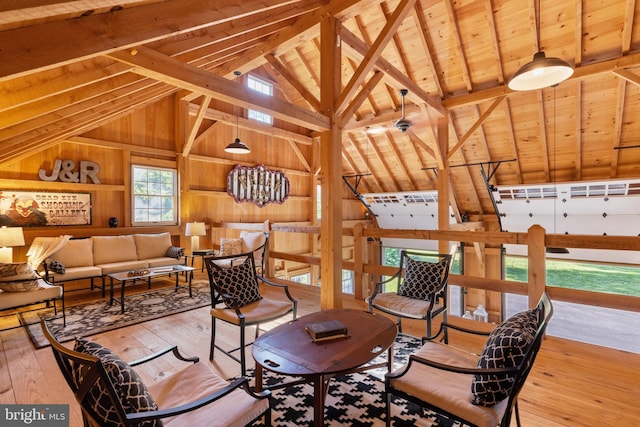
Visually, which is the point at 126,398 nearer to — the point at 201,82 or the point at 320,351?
the point at 320,351

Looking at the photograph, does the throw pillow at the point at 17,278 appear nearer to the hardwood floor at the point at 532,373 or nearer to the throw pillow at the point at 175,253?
the hardwood floor at the point at 532,373

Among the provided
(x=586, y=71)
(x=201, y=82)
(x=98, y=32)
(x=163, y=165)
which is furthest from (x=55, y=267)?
(x=586, y=71)

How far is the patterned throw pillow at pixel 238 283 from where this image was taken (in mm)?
2795

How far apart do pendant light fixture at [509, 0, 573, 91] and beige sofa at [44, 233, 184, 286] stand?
234 inches

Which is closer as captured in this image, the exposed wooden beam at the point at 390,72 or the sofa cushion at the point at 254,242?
the exposed wooden beam at the point at 390,72

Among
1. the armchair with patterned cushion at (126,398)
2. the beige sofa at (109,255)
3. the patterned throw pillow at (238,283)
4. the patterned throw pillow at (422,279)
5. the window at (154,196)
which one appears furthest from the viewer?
the window at (154,196)

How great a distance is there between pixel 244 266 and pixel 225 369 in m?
0.94

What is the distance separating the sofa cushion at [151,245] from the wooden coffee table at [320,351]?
4.68 meters

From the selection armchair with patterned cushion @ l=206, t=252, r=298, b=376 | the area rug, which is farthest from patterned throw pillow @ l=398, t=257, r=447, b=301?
the area rug

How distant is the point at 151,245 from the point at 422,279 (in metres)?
5.18

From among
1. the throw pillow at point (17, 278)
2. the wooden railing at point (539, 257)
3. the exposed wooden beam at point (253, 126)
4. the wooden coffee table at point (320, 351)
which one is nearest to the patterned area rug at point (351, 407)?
the wooden coffee table at point (320, 351)

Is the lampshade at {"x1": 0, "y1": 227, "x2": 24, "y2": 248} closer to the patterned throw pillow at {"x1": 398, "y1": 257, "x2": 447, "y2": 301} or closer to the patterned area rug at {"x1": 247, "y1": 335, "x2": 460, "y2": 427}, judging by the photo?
the patterned area rug at {"x1": 247, "y1": 335, "x2": 460, "y2": 427}

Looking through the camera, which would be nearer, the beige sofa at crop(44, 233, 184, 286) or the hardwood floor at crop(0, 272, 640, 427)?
the hardwood floor at crop(0, 272, 640, 427)

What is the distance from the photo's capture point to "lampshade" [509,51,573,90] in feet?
7.16
